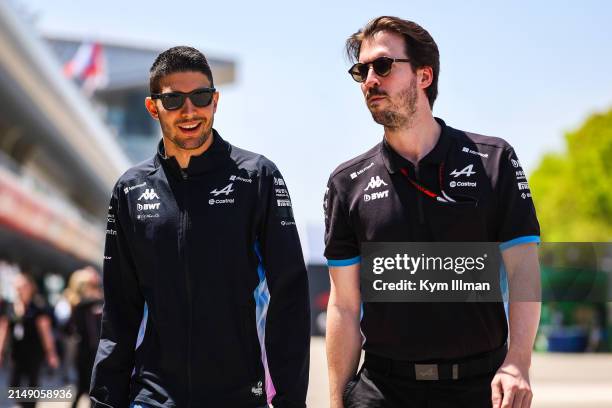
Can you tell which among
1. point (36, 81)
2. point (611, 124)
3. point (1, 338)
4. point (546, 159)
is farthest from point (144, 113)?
point (1, 338)

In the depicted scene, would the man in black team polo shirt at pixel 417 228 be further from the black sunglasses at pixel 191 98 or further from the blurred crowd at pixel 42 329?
the blurred crowd at pixel 42 329

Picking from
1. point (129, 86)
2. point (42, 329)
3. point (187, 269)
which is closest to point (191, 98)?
point (187, 269)

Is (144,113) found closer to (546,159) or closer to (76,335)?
Result: (546,159)

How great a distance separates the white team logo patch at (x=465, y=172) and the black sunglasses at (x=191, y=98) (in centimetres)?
98

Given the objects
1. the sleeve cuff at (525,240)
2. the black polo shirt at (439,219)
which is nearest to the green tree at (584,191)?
the black polo shirt at (439,219)

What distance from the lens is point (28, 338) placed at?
12.0 m

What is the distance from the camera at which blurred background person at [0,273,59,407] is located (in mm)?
11773

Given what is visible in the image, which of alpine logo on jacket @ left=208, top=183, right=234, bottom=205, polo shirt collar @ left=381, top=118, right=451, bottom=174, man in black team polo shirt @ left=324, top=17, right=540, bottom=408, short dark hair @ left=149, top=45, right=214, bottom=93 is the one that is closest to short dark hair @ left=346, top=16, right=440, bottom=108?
man in black team polo shirt @ left=324, top=17, right=540, bottom=408

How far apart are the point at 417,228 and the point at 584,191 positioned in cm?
4188

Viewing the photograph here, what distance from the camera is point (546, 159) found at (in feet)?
191

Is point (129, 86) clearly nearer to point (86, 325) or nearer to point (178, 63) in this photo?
point (86, 325)

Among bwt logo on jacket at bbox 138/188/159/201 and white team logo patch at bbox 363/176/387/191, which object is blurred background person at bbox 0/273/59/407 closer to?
bwt logo on jacket at bbox 138/188/159/201

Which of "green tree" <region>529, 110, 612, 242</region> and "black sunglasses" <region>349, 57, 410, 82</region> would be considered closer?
"black sunglasses" <region>349, 57, 410, 82</region>

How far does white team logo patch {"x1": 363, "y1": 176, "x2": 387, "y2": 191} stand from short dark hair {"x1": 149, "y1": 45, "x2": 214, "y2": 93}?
2.41 feet
